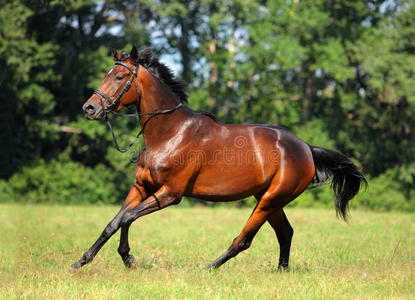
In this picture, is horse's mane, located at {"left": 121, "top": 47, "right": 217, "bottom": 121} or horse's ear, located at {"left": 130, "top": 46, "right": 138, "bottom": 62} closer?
horse's ear, located at {"left": 130, "top": 46, "right": 138, "bottom": 62}

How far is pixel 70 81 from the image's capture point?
83.8 feet

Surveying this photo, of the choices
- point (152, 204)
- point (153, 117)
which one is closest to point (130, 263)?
point (152, 204)

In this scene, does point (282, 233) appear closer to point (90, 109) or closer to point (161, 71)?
point (161, 71)

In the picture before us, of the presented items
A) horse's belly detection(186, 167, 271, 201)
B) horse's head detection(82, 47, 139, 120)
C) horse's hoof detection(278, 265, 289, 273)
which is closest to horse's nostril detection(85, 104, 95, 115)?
horse's head detection(82, 47, 139, 120)

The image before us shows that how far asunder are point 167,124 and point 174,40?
80.2ft

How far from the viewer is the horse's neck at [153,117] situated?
6.08m

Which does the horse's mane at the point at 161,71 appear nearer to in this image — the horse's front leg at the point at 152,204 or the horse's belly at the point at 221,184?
the horse's belly at the point at 221,184

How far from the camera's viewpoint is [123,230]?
607cm

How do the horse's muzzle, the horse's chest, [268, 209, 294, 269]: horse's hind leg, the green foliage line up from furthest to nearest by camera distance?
the green foliage < [268, 209, 294, 269]: horse's hind leg < the horse's chest < the horse's muzzle

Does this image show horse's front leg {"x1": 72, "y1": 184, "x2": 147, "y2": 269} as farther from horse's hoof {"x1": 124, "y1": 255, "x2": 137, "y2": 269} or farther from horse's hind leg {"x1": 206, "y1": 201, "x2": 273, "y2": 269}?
horse's hind leg {"x1": 206, "y1": 201, "x2": 273, "y2": 269}

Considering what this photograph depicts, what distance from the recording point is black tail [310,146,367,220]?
7137 mm

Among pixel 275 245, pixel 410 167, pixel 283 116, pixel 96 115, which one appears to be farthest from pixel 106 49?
pixel 96 115

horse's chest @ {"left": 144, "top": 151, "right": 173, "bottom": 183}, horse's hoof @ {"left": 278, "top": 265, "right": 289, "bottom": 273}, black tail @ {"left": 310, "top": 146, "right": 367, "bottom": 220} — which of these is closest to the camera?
horse's chest @ {"left": 144, "top": 151, "right": 173, "bottom": 183}

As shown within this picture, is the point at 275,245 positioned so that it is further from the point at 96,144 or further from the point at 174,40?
the point at 174,40
